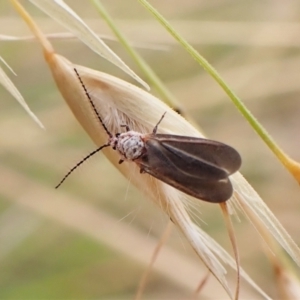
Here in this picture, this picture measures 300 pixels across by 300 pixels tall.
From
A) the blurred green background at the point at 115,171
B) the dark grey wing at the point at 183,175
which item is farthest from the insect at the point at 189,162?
the blurred green background at the point at 115,171

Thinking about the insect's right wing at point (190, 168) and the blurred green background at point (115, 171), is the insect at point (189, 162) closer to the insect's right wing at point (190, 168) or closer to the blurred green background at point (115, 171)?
the insect's right wing at point (190, 168)

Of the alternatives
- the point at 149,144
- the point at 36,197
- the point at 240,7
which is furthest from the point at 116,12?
the point at 149,144

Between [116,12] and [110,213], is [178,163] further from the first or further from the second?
[116,12]

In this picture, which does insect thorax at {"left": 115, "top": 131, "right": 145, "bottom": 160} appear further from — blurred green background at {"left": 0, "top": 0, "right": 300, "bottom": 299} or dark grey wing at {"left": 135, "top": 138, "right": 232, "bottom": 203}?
blurred green background at {"left": 0, "top": 0, "right": 300, "bottom": 299}

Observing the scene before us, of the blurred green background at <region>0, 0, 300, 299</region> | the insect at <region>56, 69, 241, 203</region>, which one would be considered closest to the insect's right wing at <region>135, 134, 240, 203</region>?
the insect at <region>56, 69, 241, 203</region>

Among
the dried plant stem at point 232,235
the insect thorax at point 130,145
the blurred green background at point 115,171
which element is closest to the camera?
the dried plant stem at point 232,235

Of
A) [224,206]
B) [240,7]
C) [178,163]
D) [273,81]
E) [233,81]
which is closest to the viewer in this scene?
[224,206]
